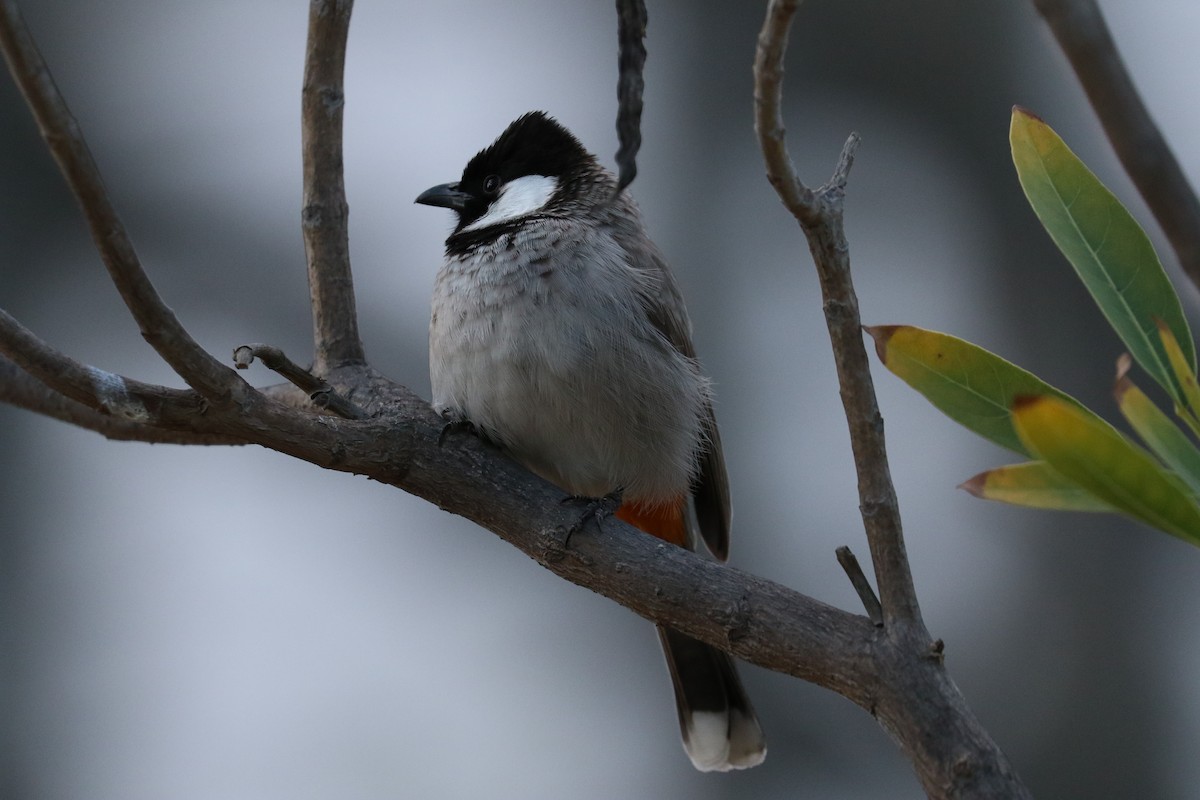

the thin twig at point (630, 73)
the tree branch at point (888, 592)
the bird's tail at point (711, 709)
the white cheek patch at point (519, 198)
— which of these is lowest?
the bird's tail at point (711, 709)

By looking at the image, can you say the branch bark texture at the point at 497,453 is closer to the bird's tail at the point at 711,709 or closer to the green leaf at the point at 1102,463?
the green leaf at the point at 1102,463

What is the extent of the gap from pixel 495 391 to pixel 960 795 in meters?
1.29

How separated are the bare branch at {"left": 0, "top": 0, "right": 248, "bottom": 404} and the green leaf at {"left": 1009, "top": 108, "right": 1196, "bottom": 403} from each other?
3.17ft

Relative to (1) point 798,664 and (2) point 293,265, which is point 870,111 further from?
(1) point 798,664

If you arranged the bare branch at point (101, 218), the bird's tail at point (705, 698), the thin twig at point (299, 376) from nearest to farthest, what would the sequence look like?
the bare branch at point (101, 218) < the thin twig at point (299, 376) < the bird's tail at point (705, 698)

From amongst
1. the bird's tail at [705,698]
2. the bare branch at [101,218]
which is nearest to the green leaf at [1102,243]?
the bare branch at [101,218]

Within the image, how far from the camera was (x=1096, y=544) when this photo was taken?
4.48m

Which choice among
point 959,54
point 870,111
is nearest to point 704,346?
point 870,111

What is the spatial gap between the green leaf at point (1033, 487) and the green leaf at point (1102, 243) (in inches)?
6.4

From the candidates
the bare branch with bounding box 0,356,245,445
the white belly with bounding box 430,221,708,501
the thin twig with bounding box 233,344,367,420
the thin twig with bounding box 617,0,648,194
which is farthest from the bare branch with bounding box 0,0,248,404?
the white belly with bounding box 430,221,708,501

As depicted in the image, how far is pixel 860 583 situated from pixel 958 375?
0.44 meters

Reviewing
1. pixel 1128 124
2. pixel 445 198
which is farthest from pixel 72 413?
pixel 1128 124

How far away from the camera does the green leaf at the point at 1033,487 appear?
3.67 ft

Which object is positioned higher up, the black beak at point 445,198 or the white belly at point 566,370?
the black beak at point 445,198
